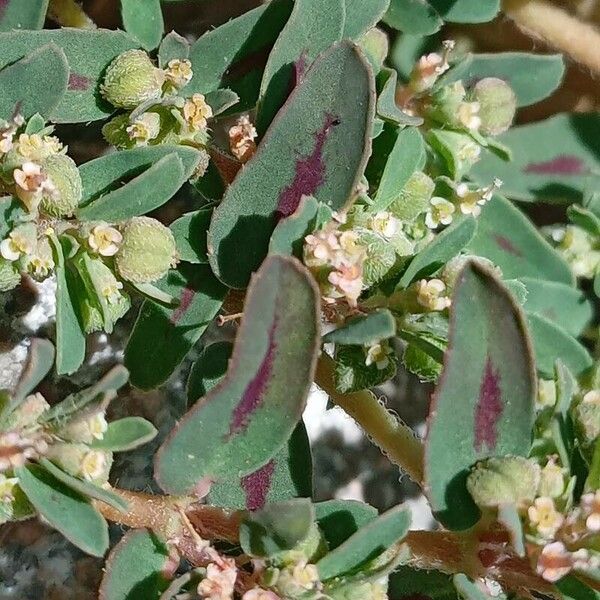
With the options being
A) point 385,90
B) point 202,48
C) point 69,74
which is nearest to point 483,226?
point 385,90

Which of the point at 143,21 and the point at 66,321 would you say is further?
the point at 143,21

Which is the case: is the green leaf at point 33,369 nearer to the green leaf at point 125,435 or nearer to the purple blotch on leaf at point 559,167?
the green leaf at point 125,435

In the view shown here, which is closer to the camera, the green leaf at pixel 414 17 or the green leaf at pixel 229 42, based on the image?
the green leaf at pixel 229 42

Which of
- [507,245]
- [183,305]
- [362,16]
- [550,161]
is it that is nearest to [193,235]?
[183,305]

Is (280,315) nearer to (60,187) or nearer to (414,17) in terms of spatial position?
(60,187)

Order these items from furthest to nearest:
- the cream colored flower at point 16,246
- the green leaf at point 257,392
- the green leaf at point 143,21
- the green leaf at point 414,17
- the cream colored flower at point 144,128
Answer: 1. the green leaf at point 414,17
2. the green leaf at point 143,21
3. the cream colored flower at point 144,128
4. the cream colored flower at point 16,246
5. the green leaf at point 257,392

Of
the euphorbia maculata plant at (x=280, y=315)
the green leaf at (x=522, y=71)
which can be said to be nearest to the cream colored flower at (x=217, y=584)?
the euphorbia maculata plant at (x=280, y=315)
